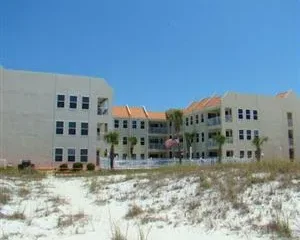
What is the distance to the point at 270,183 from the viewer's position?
15.6 m

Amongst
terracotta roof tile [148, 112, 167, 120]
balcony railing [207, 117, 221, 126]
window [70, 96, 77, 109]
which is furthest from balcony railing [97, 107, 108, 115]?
terracotta roof tile [148, 112, 167, 120]

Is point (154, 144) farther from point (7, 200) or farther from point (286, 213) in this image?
point (286, 213)

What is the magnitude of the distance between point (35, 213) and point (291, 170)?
9.50 metres

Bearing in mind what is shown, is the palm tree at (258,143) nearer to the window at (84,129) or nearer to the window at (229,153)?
the window at (229,153)

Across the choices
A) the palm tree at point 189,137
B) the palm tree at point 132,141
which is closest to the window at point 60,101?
the palm tree at point 132,141

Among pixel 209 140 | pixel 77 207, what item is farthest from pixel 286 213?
pixel 209 140

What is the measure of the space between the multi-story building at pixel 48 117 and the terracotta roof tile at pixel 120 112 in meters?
17.7

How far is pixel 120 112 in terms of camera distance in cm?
7612

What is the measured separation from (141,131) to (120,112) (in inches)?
185

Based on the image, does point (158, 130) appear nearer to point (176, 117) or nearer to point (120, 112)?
point (176, 117)

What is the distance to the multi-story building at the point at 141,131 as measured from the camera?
73875 mm

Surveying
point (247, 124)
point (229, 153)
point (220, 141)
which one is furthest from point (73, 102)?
point (247, 124)

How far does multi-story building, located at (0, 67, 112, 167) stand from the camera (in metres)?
51.8

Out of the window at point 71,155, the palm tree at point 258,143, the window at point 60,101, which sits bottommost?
the window at point 71,155
